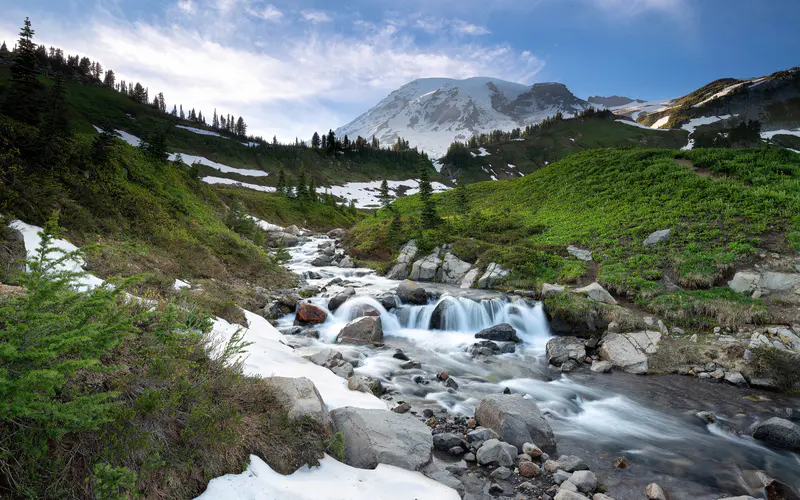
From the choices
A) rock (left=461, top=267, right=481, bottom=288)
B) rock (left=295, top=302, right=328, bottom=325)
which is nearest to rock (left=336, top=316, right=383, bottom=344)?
rock (left=295, top=302, right=328, bottom=325)

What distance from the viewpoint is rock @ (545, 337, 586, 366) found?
13.2 metres

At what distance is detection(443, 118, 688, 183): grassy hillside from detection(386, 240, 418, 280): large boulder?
13542 cm

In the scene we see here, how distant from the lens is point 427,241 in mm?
27219

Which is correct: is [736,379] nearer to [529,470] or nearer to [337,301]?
[529,470]

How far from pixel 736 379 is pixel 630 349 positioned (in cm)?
287

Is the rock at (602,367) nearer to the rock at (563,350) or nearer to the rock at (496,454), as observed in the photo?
the rock at (563,350)

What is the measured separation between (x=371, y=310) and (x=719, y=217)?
20815 mm

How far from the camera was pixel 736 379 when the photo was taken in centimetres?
1096

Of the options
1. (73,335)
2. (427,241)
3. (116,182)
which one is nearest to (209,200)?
(116,182)

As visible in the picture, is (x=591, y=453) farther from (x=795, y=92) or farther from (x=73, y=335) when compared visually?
(x=795, y=92)

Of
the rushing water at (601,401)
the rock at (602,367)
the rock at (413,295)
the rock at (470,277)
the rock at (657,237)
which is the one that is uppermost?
the rock at (657,237)

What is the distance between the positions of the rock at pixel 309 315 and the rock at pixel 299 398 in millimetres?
9194

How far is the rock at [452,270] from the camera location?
76.2ft

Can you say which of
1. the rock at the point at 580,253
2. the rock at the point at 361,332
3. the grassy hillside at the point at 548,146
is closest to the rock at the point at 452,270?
the rock at the point at 580,253
